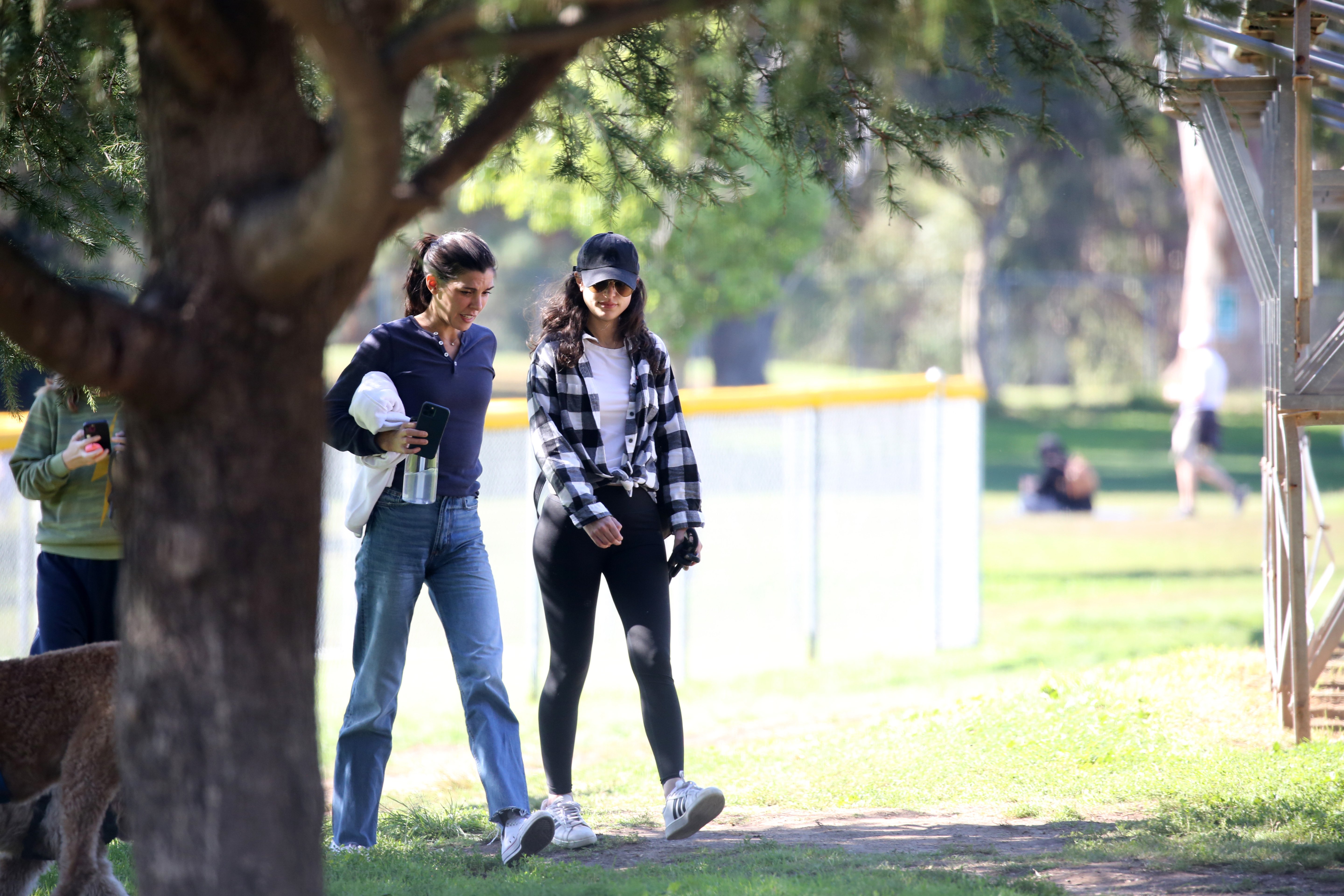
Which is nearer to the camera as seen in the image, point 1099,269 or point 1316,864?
point 1316,864

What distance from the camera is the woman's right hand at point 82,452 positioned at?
4.67 meters

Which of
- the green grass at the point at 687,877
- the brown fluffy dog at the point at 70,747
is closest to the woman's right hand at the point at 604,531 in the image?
the green grass at the point at 687,877

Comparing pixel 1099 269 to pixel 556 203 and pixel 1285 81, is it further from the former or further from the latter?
pixel 1285 81

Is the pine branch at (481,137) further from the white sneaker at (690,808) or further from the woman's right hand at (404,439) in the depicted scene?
the white sneaker at (690,808)

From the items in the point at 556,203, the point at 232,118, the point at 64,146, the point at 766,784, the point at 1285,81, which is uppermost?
the point at 556,203

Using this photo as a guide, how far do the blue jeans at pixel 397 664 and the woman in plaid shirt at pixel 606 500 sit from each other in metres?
0.21

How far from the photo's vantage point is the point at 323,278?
8.76 feet

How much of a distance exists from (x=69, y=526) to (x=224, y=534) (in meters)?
2.53

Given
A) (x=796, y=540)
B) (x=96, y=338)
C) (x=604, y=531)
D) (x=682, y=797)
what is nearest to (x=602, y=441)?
(x=604, y=531)

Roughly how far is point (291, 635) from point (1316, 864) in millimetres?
3071

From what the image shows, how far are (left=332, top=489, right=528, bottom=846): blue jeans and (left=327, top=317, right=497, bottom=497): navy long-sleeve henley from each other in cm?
15

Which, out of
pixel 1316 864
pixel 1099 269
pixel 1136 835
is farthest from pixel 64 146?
pixel 1099 269

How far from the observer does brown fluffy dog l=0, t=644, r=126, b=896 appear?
3439mm

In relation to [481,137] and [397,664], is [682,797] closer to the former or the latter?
[397,664]
